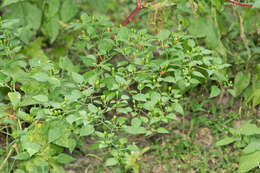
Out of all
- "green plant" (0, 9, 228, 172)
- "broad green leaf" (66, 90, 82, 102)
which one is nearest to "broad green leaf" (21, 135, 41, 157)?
"green plant" (0, 9, 228, 172)

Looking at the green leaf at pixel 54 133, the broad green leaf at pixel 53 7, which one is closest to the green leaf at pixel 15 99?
the green leaf at pixel 54 133

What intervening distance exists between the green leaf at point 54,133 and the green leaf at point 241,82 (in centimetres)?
128

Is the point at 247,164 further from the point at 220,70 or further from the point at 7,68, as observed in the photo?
the point at 7,68

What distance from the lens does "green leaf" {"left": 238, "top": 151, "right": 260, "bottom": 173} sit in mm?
1663

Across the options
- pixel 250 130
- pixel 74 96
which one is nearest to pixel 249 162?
pixel 250 130

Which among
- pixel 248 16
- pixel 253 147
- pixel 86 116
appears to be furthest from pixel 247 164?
pixel 248 16

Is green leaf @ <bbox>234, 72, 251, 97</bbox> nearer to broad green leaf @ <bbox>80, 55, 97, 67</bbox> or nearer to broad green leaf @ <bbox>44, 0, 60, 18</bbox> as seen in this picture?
broad green leaf @ <bbox>80, 55, 97, 67</bbox>

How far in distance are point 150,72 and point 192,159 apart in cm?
67

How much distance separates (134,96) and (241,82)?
3.11 ft

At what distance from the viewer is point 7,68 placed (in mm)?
1959

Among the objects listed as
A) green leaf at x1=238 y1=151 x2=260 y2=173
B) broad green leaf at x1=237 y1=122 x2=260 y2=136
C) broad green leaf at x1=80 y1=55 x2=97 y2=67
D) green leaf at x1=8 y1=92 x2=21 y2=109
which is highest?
broad green leaf at x1=80 y1=55 x2=97 y2=67

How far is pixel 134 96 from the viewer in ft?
5.59

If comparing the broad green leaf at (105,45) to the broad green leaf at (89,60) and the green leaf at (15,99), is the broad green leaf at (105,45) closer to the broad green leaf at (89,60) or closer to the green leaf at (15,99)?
the broad green leaf at (89,60)

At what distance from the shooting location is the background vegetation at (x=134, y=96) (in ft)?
5.60
